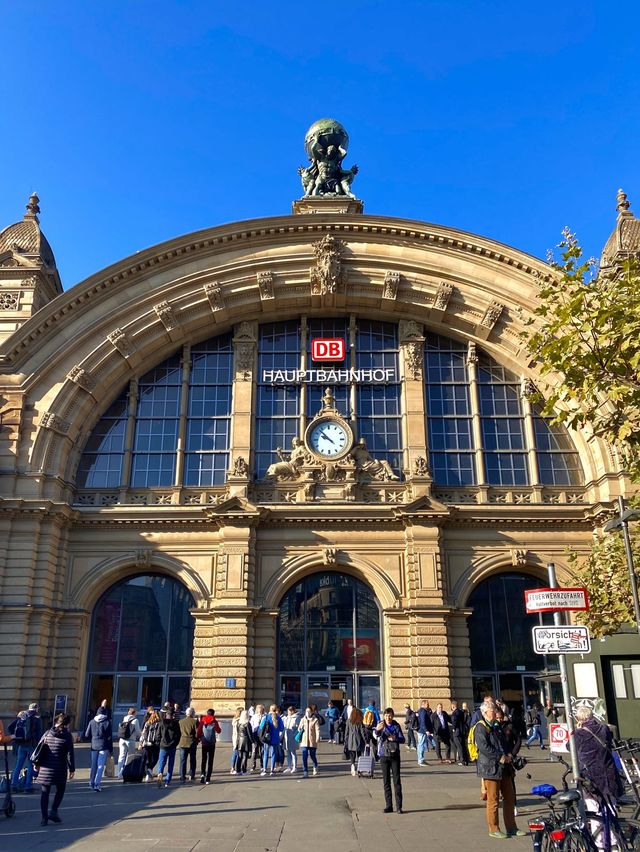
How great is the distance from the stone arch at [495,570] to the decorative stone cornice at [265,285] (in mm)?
15706

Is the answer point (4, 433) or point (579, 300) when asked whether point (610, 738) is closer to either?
point (579, 300)

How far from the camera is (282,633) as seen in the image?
31.1 metres

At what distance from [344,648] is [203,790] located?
45.2 ft

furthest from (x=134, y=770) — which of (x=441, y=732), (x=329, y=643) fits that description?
(x=329, y=643)

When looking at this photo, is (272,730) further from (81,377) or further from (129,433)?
(81,377)

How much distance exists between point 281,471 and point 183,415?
5.55 m

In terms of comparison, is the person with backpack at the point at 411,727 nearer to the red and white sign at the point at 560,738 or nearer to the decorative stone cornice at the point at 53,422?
the red and white sign at the point at 560,738

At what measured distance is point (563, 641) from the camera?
42.4 ft

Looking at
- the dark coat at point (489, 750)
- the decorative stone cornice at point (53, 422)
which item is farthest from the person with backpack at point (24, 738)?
the decorative stone cornice at point (53, 422)

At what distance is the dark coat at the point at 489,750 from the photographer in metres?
11.9

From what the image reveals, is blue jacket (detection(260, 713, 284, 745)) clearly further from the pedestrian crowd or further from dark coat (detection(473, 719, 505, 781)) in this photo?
dark coat (detection(473, 719, 505, 781))

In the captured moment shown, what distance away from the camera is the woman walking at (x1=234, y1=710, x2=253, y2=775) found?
20422 millimetres

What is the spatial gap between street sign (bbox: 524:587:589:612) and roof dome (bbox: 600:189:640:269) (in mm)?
25138

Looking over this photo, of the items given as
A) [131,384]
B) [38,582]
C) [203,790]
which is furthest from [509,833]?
[131,384]
